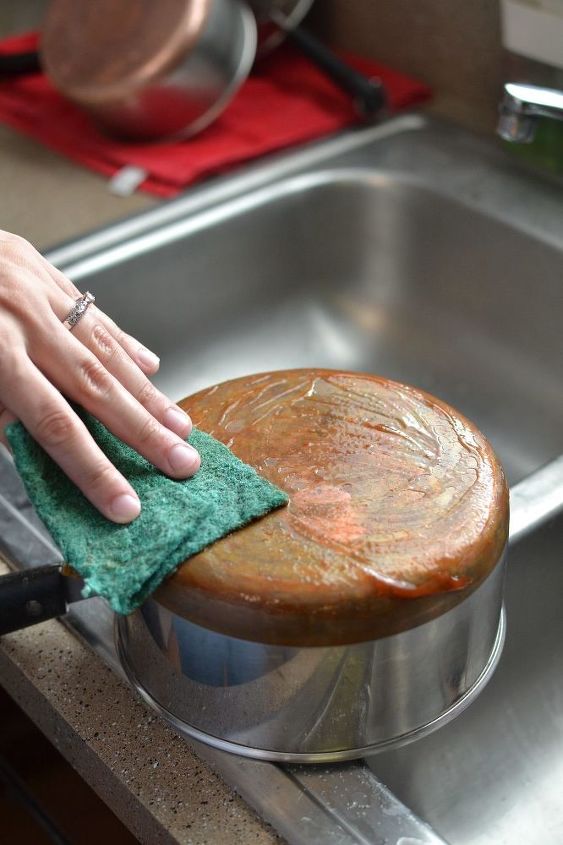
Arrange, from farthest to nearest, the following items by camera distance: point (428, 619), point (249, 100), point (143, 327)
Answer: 1. point (249, 100)
2. point (143, 327)
3. point (428, 619)

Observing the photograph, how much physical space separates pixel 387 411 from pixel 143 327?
489 mm

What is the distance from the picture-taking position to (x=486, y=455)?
60 centimetres

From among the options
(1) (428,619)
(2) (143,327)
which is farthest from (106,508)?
(2) (143,327)

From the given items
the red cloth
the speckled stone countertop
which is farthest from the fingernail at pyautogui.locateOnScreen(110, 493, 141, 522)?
the red cloth

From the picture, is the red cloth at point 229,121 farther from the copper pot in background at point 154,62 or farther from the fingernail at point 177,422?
the fingernail at point 177,422

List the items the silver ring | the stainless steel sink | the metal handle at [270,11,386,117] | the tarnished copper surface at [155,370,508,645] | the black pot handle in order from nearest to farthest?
the tarnished copper surface at [155,370,508,645], the silver ring, the stainless steel sink, the metal handle at [270,11,386,117], the black pot handle

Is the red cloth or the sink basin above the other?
the red cloth

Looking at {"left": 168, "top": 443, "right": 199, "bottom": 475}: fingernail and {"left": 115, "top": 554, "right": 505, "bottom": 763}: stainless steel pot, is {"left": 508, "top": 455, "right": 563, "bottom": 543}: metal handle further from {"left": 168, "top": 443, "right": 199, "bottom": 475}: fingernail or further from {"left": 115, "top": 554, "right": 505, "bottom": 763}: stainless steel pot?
{"left": 168, "top": 443, "right": 199, "bottom": 475}: fingernail

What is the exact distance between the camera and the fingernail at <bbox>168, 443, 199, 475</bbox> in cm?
58

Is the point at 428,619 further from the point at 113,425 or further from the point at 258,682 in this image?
the point at 113,425

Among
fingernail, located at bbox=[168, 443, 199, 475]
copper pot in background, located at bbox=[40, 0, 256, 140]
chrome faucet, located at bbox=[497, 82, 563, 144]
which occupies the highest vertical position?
chrome faucet, located at bbox=[497, 82, 563, 144]

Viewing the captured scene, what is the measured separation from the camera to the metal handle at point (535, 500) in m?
0.70

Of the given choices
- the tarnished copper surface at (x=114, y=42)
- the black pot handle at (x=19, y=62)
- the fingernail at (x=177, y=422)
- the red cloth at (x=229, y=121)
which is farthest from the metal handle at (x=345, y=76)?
the fingernail at (x=177, y=422)

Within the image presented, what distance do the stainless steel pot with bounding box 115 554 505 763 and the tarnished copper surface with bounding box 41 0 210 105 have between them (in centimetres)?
71
